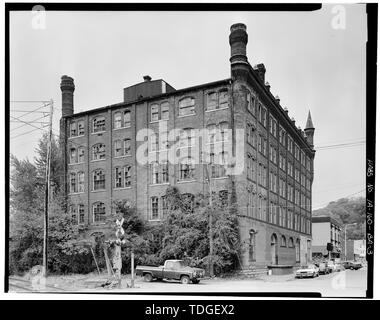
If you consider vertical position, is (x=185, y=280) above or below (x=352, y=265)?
below

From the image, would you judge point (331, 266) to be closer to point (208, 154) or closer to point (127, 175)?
point (208, 154)

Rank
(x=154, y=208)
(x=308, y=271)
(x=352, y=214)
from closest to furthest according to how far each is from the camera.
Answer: (x=352, y=214), (x=308, y=271), (x=154, y=208)

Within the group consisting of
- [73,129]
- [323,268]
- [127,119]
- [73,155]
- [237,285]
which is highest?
[127,119]

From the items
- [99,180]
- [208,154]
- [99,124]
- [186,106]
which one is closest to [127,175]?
[99,180]

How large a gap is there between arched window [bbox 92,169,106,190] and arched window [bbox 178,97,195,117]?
9.56ft

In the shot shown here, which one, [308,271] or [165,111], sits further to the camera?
[165,111]

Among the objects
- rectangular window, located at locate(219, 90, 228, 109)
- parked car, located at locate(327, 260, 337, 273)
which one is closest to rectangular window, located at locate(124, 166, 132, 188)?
rectangular window, located at locate(219, 90, 228, 109)

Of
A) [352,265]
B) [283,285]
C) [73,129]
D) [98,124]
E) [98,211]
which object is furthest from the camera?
[98,124]

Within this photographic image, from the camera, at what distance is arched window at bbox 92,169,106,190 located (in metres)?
11.2

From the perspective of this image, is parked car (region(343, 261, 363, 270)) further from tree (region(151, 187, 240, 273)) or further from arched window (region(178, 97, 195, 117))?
arched window (region(178, 97, 195, 117))

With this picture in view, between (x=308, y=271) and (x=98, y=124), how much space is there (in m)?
7.09

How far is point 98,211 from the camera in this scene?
10930 mm

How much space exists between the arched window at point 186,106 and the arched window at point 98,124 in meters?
2.26
